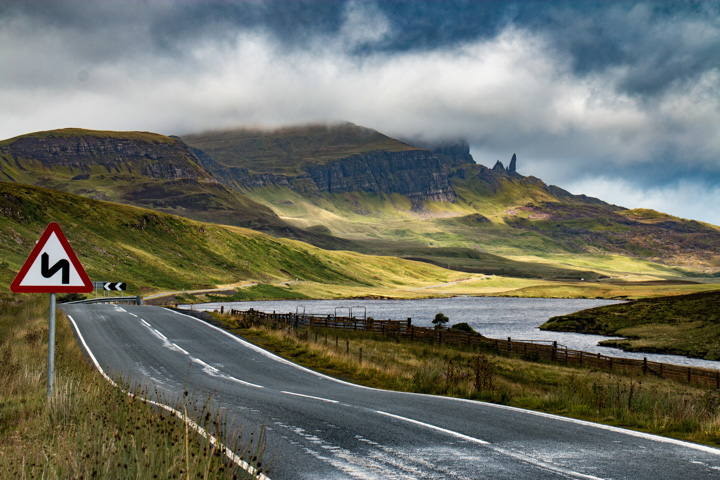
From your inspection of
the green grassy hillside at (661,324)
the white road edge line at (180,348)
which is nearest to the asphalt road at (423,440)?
the white road edge line at (180,348)

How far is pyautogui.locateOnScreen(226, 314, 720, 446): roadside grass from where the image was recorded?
1141cm

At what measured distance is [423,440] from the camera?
8594mm

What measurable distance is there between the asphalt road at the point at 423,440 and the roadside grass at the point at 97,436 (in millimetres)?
903

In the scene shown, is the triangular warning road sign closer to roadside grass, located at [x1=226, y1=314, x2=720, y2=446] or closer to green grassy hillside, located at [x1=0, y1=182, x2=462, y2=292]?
roadside grass, located at [x1=226, y1=314, x2=720, y2=446]

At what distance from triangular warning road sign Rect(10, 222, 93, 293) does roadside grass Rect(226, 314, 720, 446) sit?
1021cm

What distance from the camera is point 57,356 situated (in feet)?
52.1

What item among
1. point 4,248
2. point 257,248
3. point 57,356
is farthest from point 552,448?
point 257,248

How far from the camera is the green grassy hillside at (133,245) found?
105750 mm

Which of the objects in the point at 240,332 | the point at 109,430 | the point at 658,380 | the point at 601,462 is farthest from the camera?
the point at 658,380

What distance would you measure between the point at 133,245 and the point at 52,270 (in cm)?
13763

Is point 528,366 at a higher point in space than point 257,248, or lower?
lower

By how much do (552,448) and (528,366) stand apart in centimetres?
3017

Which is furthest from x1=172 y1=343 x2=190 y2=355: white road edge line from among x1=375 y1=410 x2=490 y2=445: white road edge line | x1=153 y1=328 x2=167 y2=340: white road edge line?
x1=375 y1=410 x2=490 y2=445: white road edge line

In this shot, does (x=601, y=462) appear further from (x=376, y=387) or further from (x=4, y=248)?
(x=4, y=248)
